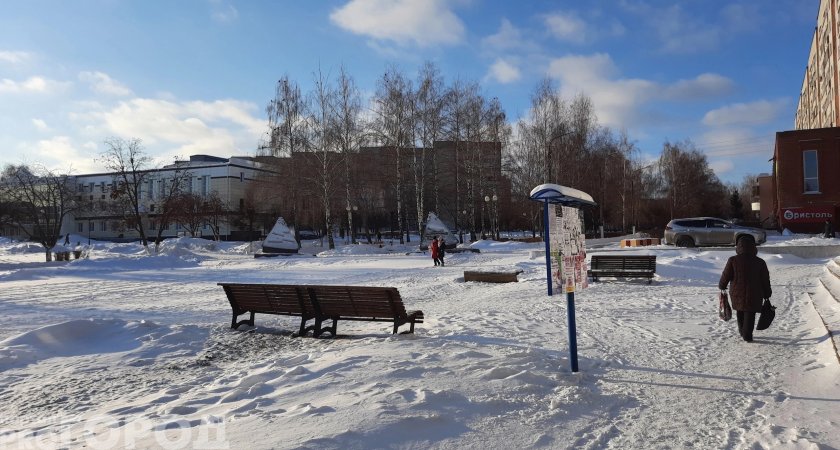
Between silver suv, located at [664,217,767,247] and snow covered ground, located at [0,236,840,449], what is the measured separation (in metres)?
13.4

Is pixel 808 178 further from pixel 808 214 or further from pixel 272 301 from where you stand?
pixel 272 301

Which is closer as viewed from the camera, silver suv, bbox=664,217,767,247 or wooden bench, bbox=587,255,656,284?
wooden bench, bbox=587,255,656,284

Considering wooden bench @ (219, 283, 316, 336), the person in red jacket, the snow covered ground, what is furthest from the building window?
wooden bench @ (219, 283, 316, 336)

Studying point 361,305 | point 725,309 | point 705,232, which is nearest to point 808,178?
point 705,232

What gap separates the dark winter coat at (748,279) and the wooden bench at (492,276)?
8.76 m

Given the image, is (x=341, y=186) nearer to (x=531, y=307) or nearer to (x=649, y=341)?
(x=531, y=307)

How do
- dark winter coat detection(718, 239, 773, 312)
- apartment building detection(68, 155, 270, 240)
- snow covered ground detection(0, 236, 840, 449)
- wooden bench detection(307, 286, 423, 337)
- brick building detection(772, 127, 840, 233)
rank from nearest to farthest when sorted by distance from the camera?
snow covered ground detection(0, 236, 840, 449), dark winter coat detection(718, 239, 773, 312), wooden bench detection(307, 286, 423, 337), brick building detection(772, 127, 840, 233), apartment building detection(68, 155, 270, 240)

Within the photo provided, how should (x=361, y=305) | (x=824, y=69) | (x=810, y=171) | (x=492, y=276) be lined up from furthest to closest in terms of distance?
1. (x=824, y=69)
2. (x=810, y=171)
3. (x=492, y=276)
4. (x=361, y=305)

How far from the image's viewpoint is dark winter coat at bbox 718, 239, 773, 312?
7.56 m

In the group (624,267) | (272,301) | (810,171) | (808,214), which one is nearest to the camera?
(272,301)

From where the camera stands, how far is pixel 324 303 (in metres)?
9.15

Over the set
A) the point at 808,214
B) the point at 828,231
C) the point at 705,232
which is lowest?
the point at 828,231

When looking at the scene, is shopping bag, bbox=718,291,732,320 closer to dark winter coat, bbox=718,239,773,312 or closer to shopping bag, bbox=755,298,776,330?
dark winter coat, bbox=718,239,773,312

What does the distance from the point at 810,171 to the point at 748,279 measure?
37.1 m
